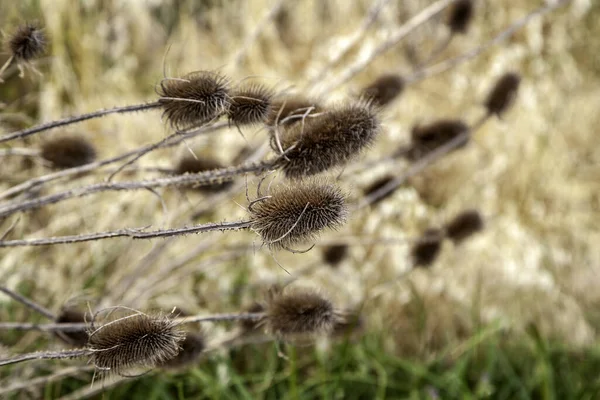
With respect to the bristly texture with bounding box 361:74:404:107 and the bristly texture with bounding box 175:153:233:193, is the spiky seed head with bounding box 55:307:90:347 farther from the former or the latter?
the bristly texture with bounding box 361:74:404:107

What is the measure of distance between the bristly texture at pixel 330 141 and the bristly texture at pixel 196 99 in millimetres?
126

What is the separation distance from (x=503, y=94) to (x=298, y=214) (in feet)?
4.17

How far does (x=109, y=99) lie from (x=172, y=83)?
252 centimetres

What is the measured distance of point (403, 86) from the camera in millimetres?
1757

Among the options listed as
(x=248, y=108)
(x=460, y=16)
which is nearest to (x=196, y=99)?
(x=248, y=108)

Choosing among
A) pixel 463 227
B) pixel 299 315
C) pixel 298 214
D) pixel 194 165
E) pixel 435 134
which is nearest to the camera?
pixel 298 214

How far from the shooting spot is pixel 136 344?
0.84 metres

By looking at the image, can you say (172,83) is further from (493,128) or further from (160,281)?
(493,128)

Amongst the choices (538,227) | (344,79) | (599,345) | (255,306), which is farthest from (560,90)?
(255,306)

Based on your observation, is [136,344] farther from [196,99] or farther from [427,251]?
[427,251]

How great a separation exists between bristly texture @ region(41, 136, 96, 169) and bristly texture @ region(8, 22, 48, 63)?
293 millimetres

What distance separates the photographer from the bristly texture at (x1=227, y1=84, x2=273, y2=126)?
1.00 m

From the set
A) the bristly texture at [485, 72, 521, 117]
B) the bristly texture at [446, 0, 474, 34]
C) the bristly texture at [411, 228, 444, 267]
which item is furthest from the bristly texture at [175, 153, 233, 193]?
the bristly texture at [446, 0, 474, 34]

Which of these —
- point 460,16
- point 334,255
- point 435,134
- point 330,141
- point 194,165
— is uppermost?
point 460,16
